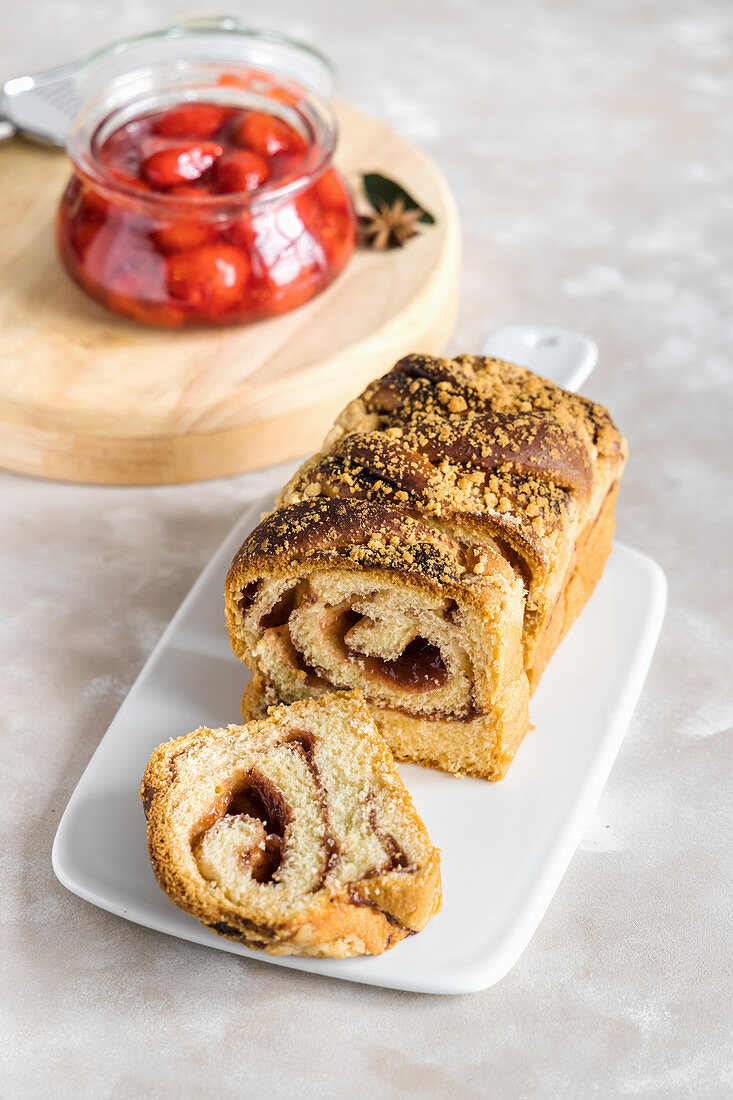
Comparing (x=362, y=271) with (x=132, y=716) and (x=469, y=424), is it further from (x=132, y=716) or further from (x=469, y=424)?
(x=132, y=716)

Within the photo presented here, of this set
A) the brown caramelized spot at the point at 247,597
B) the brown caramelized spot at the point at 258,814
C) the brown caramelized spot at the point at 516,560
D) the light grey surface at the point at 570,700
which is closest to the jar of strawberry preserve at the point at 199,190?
the light grey surface at the point at 570,700

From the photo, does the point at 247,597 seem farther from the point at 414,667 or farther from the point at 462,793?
the point at 462,793

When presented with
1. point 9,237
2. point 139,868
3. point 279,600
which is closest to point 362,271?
point 9,237

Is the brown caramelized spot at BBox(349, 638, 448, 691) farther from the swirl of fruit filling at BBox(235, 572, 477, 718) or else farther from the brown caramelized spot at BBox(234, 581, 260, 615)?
the brown caramelized spot at BBox(234, 581, 260, 615)

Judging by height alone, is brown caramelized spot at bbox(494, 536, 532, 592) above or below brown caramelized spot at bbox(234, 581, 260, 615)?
above

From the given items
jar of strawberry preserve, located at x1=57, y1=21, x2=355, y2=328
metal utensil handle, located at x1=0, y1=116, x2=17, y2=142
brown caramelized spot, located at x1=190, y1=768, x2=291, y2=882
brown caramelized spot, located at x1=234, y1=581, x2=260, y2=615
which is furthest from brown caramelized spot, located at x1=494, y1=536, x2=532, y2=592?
→ metal utensil handle, located at x1=0, y1=116, x2=17, y2=142
